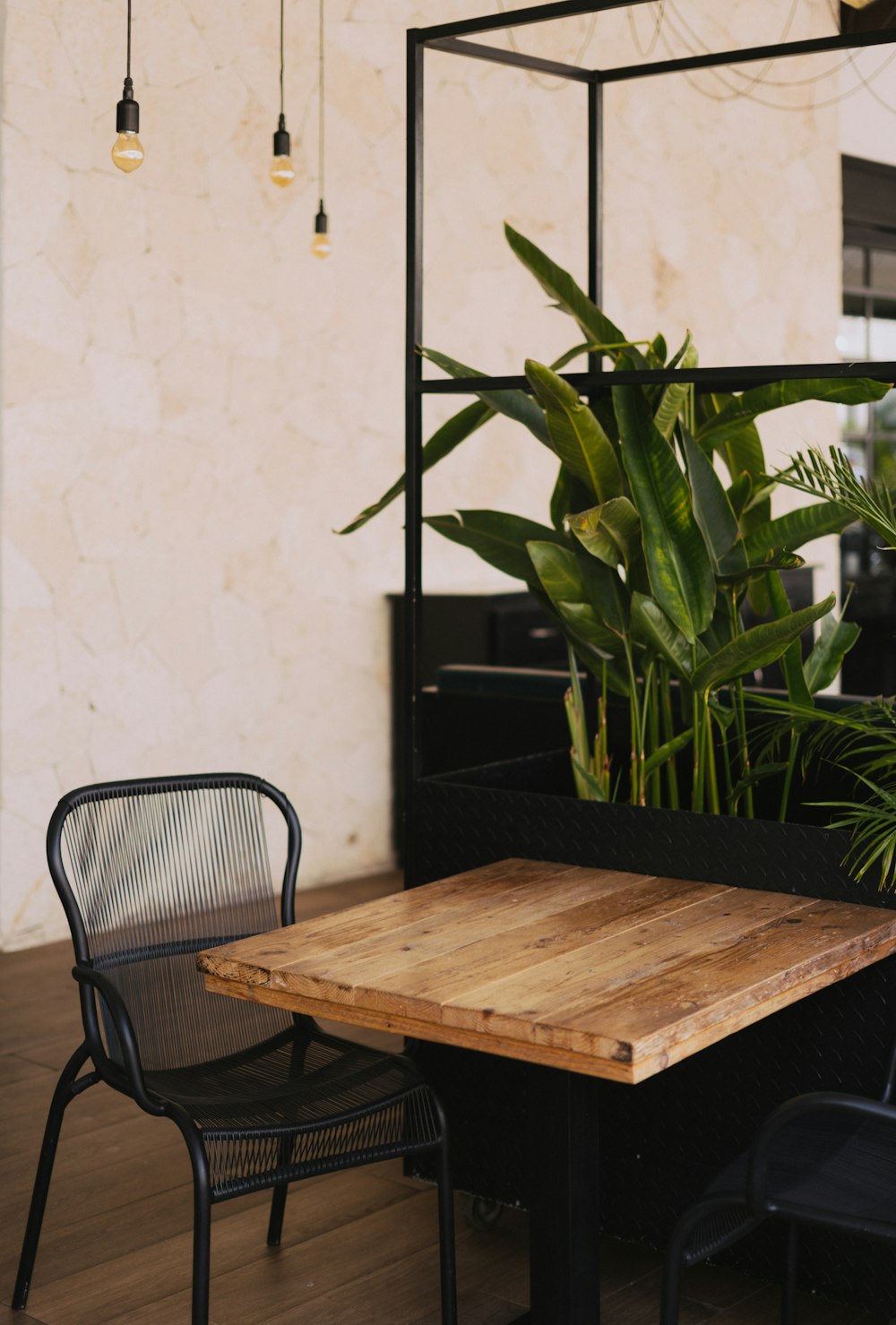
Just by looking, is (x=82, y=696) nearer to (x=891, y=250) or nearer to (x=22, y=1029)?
(x=22, y=1029)

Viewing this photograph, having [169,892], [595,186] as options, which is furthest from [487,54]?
[169,892]

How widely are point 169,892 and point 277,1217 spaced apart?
67 centimetres

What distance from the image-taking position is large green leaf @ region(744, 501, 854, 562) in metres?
2.72

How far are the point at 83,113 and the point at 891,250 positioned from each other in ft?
16.8

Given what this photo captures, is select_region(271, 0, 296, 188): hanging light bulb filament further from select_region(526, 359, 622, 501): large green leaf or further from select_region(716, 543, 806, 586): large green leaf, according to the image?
select_region(716, 543, 806, 586): large green leaf

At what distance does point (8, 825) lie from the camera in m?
4.70

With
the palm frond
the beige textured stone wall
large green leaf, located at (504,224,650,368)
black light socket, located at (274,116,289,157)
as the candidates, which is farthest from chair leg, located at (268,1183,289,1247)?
black light socket, located at (274,116,289,157)

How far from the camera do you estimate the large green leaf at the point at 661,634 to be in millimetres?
2656

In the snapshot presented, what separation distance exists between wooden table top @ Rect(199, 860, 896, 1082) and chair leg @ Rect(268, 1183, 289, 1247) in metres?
0.68

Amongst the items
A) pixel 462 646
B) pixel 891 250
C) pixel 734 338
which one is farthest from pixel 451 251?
pixel 891 250

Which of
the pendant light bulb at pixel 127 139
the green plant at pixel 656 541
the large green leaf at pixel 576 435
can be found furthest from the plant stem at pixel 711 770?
the pendant light bulb at pixel 127 139

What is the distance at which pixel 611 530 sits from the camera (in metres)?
2.69

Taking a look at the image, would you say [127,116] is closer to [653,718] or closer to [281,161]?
[281,161]

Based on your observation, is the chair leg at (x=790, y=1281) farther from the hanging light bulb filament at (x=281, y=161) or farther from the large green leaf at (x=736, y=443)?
the hanging light bulb filament at (x=281, y=161)
